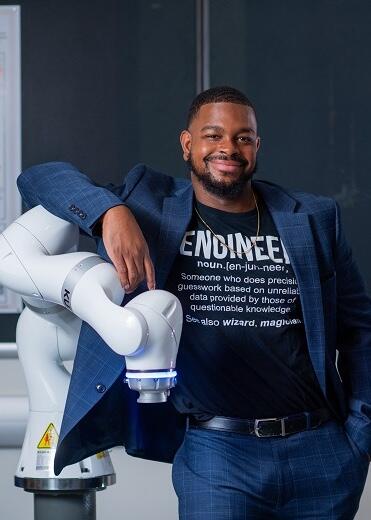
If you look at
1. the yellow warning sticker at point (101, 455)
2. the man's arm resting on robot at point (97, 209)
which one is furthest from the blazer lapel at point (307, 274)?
the yellow warning sticker at point (101, 455)

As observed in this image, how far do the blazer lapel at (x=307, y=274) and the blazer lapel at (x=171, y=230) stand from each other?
0.65 feet

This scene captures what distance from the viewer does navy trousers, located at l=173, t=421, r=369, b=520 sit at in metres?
1.96

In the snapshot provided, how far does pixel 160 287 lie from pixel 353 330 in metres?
0.50

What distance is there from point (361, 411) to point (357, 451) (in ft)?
0.31

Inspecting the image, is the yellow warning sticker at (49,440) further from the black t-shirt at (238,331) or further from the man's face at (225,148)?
the man's face at (225,148)

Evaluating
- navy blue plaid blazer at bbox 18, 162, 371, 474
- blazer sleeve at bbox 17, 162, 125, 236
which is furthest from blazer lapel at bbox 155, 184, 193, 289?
blazer sleeve at bbox 17, 162, 125, 236

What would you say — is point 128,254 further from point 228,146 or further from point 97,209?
point 228,146

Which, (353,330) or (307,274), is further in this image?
(353,330)

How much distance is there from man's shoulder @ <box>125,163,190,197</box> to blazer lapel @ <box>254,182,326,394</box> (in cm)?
24

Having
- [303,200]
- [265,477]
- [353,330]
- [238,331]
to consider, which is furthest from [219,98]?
[265,477]

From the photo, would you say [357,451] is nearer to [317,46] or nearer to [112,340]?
[112,340]

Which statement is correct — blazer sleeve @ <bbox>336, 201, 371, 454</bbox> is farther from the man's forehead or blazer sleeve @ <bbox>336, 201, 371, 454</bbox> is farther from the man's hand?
the man's hand

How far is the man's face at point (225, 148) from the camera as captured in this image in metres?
2.05

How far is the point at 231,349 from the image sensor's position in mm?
2004
